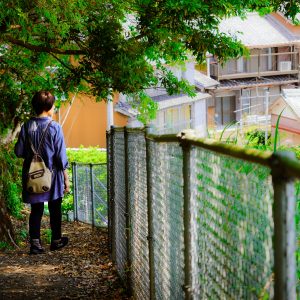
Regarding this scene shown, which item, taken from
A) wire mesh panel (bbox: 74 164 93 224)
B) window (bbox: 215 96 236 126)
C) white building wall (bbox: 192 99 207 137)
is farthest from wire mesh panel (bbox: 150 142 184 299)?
window (bbox: 215 96 236 126)

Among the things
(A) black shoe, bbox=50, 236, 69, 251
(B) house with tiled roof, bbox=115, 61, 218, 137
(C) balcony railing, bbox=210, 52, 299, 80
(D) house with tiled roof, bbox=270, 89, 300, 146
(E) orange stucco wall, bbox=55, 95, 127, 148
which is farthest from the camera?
(C) balcony railing, bbox=210, 52, 299, 80

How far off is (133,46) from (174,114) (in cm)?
3303

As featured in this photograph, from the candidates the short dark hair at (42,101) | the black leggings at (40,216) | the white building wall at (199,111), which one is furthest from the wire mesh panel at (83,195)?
the white building wall at (199,111)

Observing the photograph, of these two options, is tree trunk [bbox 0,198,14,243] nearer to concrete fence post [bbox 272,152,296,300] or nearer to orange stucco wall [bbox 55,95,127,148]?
concrete fence post [bbox 272,152,296,300]

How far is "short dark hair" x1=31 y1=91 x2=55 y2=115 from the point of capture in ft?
22.4

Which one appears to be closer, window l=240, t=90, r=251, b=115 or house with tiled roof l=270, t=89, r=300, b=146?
house with tiled roof l=270, t=89, r=300, b=146

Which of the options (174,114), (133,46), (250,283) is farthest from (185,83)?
(174,114)

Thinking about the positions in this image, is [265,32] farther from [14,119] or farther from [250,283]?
[250,283]

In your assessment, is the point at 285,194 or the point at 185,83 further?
the point at 185,83

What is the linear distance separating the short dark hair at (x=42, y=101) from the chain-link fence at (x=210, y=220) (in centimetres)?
121

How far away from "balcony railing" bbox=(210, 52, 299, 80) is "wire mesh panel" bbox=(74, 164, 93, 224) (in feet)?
109

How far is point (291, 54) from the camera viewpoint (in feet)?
172

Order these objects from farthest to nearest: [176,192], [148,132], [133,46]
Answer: [133,46] → [148,132] → [176,192]

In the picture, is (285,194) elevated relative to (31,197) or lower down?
elevated
